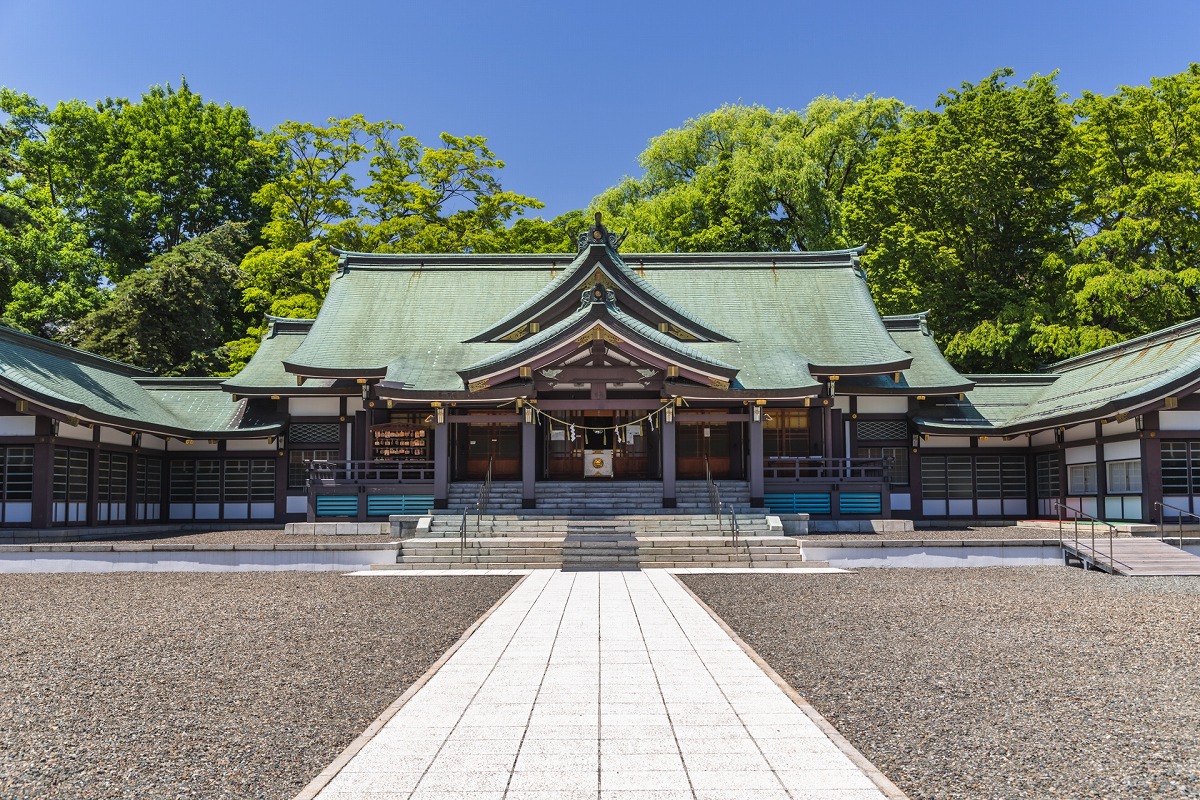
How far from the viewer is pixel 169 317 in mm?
38031

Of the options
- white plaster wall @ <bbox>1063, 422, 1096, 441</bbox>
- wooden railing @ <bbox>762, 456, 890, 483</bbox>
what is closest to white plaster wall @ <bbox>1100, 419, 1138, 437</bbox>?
white plaster wall @ <bbox>1063, 422, 1096, 441</bbox>

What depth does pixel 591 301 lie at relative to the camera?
23.0 meters

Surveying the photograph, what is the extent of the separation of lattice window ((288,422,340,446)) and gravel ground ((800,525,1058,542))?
47.9 ft

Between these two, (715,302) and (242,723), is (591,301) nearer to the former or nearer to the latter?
(715,302)

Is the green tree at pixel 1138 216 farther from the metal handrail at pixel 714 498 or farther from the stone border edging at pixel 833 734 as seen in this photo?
the stone border edging at pixel 833 734

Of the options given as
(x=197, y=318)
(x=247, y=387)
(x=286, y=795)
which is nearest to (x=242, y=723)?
(x=286, y=795)

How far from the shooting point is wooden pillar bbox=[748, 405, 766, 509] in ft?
76.6

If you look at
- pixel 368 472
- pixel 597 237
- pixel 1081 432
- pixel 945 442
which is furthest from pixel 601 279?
pixel 1081 432

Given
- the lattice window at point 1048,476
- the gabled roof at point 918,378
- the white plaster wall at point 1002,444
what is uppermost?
the gabled roof at point 918,378

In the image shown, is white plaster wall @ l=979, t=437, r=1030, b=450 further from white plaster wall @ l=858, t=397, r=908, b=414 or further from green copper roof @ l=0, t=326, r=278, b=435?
green copper roof @ l=0, t=326, r=278, b=435

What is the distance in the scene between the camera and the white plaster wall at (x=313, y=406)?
27.5 metres

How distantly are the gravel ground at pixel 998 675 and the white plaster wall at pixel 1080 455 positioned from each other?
845 centimetres

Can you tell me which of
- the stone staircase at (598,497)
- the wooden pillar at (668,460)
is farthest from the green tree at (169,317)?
the wooden pillar at (668,460)

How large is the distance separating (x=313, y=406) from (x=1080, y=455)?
72.7 ft
